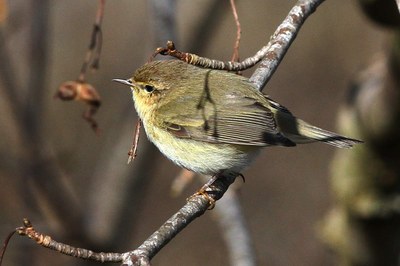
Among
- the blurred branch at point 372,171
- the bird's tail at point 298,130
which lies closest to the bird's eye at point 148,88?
the bird's tail at point 298,130

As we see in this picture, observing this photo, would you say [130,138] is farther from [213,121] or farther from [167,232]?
[167,232]

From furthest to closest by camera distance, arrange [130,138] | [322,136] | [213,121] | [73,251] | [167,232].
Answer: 1. [130,138]
2. [213,121]
3. [322,136]
4. [167,232]
5. [73,251]

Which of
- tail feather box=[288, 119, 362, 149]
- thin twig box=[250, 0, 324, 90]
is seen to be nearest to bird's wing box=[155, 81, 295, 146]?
tail feather box=[288, 119, 362, 149]

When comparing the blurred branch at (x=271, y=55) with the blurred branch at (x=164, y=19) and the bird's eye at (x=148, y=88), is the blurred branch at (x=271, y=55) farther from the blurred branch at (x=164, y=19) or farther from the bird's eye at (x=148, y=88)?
the blurred branch at (x=164, y=19)

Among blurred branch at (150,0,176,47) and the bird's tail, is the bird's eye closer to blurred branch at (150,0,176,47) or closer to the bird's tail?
blurred branch at (150,0,176,47)

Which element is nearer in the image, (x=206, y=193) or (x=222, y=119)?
(x=206, y=193)

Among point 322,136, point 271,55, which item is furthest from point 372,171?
point 271,55
